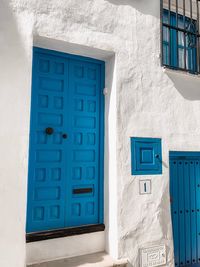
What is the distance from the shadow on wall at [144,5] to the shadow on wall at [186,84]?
0.89 m

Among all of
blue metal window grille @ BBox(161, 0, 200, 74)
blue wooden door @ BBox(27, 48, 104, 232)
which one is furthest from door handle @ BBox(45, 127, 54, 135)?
blue metal window grille @ BBox(161, 0, 200, 74)

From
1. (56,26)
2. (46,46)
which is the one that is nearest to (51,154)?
(46,46)

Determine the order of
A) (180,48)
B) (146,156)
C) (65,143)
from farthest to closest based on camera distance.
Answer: (180,48) → (146,156) → (65,143)

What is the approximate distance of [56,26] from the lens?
307cm

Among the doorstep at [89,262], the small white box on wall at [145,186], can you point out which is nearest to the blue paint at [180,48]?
the small white box on wall at [145,186]

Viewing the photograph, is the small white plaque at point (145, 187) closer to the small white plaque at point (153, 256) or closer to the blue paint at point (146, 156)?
the blue paint at point (146, 156)

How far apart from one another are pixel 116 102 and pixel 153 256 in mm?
1998

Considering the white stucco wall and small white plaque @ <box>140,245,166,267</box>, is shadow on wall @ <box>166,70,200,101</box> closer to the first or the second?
the white stucco wall

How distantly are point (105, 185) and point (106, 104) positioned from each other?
3.45 feet

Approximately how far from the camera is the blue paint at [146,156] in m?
3.40

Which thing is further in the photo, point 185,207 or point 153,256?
point 185,207

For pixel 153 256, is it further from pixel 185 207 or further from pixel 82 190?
pixel 82 190

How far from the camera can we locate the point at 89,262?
2963mm

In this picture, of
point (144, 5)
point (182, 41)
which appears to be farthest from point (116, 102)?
point (182, 41)
